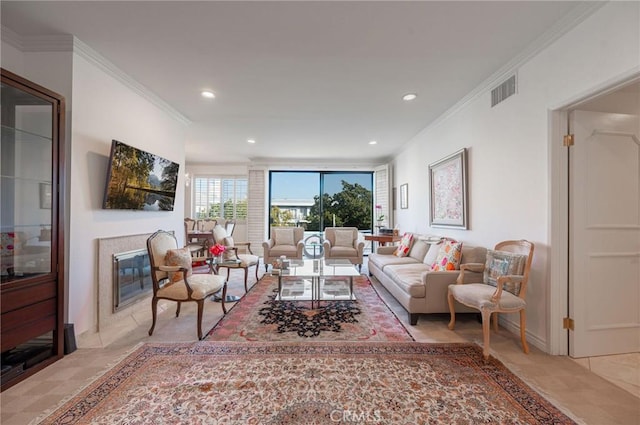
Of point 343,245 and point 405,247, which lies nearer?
point 405,247

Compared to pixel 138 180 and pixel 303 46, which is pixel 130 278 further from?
pixel 303 46

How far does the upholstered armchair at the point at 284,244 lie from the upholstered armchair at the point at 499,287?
341 cm

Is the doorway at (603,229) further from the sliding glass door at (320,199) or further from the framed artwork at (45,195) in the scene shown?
the sliding glass door at (320,199)

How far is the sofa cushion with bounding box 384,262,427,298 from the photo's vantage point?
2.93m

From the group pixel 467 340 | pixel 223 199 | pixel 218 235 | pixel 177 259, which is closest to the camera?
pixel 467 340

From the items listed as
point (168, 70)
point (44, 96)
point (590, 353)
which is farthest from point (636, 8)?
point (44, 96)

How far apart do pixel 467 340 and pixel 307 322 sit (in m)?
1.60

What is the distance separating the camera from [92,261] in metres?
2.65

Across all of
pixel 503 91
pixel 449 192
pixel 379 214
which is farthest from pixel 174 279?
pixel 379 214

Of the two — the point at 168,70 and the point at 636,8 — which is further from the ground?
the point at 168,70

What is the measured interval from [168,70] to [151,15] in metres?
0.87

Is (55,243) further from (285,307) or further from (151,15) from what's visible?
(285,307)

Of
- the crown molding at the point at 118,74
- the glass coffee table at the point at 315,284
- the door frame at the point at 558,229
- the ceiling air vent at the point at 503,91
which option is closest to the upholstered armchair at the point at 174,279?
the glass coffee table at the point at 315,284

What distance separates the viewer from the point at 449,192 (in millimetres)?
3973
